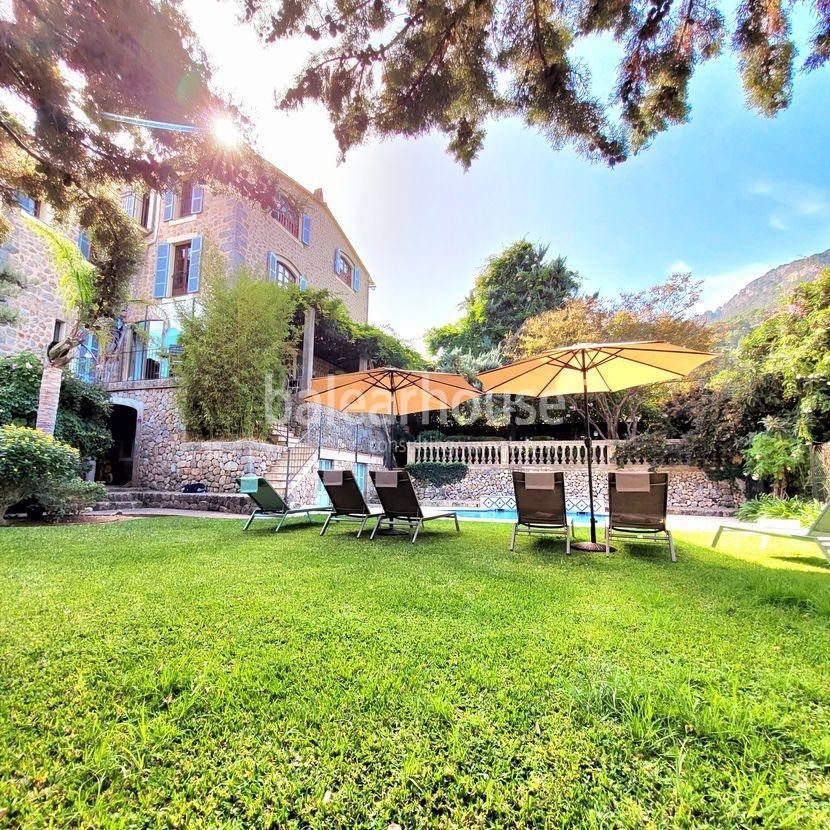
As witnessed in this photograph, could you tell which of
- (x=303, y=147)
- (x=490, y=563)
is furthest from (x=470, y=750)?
(x=303, y=147)

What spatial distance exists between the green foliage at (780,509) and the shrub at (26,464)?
11248 millimetres

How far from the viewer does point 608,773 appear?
131 cm

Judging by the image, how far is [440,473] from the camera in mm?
15070

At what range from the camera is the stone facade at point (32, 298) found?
11.2 meters

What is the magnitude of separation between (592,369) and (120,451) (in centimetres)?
1451

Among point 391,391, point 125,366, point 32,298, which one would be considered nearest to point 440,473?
point 391,391

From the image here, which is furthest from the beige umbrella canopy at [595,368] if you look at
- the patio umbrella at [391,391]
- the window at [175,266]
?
the window at [175,266]

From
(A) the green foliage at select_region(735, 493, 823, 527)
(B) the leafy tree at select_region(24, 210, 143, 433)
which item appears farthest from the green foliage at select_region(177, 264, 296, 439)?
(A) the green foliage at select_region(735, 493, 823, 527)

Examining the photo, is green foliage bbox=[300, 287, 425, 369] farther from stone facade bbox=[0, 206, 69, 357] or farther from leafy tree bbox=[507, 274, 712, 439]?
stone facade bbox=[0, 206, 69, 357]

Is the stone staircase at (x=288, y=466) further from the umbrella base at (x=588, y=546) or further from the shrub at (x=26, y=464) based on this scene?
the umbrella base at (x=588, y=546)

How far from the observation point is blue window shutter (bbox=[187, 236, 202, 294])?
1325cm

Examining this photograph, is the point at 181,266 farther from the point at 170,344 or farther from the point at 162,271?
the point at 170,344

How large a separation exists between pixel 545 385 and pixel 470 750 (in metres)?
4.85

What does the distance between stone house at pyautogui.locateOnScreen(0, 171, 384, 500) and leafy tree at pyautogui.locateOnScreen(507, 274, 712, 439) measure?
7533mm
